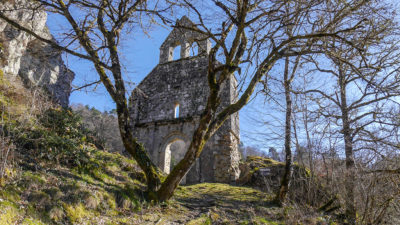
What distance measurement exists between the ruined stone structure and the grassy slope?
13.4ft

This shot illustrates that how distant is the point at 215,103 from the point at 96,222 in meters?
2.85

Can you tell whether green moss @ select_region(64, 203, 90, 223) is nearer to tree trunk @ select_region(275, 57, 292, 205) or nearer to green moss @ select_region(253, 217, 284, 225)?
green moss @ select_region(253, 217, 284, 225)

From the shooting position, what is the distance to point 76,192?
3.91 meters

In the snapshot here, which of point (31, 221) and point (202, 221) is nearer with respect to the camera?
point (31, 221)

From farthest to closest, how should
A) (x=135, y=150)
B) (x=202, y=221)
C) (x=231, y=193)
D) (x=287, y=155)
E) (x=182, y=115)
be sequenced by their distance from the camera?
(x=182, y=115) < (x=231, y=193) < (x=287, y=155) < (x=135, y=150) < (x=202, y=221)

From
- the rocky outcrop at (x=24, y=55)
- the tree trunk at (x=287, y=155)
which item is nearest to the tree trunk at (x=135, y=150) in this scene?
the tree trunk at (x=287, y=155)

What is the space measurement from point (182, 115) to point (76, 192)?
821 cm

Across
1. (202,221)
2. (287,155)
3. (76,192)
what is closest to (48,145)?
(76,192)

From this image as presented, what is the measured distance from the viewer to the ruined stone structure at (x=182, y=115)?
10.8 metres

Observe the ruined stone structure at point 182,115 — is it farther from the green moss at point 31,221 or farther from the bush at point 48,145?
the green moss at point 31,221

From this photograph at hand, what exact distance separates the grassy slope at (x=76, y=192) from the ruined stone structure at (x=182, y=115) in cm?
408

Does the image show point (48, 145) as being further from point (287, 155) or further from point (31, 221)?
point (287, 155)

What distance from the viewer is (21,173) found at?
12.1ft

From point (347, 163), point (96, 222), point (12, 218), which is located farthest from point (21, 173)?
point (347, 163)
